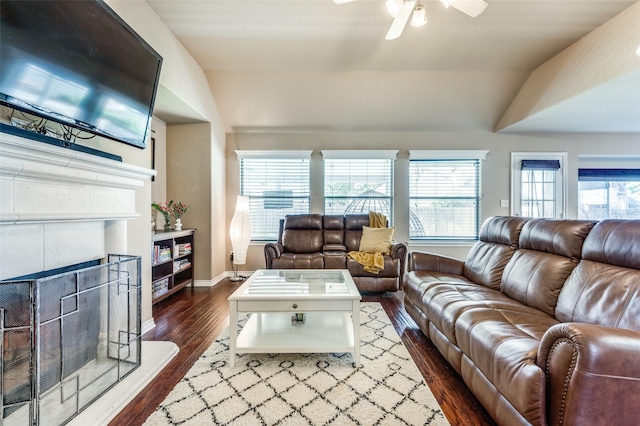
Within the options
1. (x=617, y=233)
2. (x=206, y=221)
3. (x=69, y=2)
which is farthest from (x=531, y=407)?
(x=206, y=221)

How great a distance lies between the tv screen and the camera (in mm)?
1190

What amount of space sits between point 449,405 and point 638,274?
1.14 meters

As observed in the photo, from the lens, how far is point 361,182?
4590 millimetres

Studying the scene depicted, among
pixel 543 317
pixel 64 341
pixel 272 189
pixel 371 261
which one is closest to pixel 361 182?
pixel 272 189

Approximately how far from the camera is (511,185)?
4.47 metres

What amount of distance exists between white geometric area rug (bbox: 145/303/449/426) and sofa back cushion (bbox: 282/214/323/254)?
2010 mm

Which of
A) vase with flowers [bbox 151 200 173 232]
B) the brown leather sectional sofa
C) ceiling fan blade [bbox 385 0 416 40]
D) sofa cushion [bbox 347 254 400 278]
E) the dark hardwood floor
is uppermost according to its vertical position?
ceiling fan blade [bbox 385 0 416 40]

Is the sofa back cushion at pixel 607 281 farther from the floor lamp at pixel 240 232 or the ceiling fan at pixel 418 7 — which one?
the floor lamp at pixel 240 232

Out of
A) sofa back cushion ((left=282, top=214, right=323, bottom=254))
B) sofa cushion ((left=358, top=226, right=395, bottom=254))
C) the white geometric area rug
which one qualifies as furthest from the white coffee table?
sofa back cushion ((left=282, top=214, right=323, bottom=254))

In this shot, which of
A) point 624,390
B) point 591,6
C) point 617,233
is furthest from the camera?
point 591,6

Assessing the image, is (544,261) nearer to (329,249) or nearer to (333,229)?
(329,249)

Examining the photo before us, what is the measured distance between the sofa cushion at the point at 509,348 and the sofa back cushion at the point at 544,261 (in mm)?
162

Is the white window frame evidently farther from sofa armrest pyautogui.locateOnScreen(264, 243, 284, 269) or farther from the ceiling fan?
sofa armrest pyautogui.locateOnScreen(264, 243, 284, 269)

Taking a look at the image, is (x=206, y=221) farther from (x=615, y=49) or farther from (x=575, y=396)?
(x=615, y=49)
